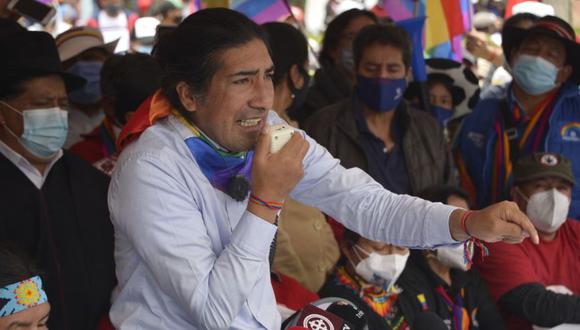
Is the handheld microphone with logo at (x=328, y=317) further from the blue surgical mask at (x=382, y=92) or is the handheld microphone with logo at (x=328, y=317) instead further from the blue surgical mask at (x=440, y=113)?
the blue surgical mask at (x=440, y=113)

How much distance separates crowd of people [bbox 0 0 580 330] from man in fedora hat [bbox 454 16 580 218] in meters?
0.01

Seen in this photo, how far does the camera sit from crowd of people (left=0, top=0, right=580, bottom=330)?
2.17 meters

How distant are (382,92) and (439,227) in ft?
6.53

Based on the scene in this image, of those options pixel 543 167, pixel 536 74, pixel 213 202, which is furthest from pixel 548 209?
pixel 213 202

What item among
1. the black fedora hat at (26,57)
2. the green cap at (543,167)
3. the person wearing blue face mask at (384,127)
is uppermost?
the black fedora hat at (26,57)

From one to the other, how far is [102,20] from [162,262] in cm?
1087

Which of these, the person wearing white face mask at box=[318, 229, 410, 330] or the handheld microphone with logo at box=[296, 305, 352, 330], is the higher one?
the handheld microphone with logo at box=[296, 305, 352, 330]

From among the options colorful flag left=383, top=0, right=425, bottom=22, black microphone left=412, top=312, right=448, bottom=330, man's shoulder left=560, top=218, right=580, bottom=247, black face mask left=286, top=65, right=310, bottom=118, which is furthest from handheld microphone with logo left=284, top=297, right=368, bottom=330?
colorful flag left=383, top=0, right=425, bottom=22

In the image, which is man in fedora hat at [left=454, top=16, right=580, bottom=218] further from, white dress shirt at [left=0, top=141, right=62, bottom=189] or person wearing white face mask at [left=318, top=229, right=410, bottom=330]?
white dress shirt at [left=0, top=141, right=62, bottom=189]

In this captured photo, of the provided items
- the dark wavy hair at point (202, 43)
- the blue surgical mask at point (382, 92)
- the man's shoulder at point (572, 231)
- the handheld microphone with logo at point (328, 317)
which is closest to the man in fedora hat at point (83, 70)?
the blue surgical mask at point (382, 92)

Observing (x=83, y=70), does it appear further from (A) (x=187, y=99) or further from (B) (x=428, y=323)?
(B) (x=428, y=323)

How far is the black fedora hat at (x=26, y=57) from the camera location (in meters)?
3.38

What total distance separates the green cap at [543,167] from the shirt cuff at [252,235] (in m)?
2.45

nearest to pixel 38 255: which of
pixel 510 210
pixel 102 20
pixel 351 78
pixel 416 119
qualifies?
pixel 510 210
